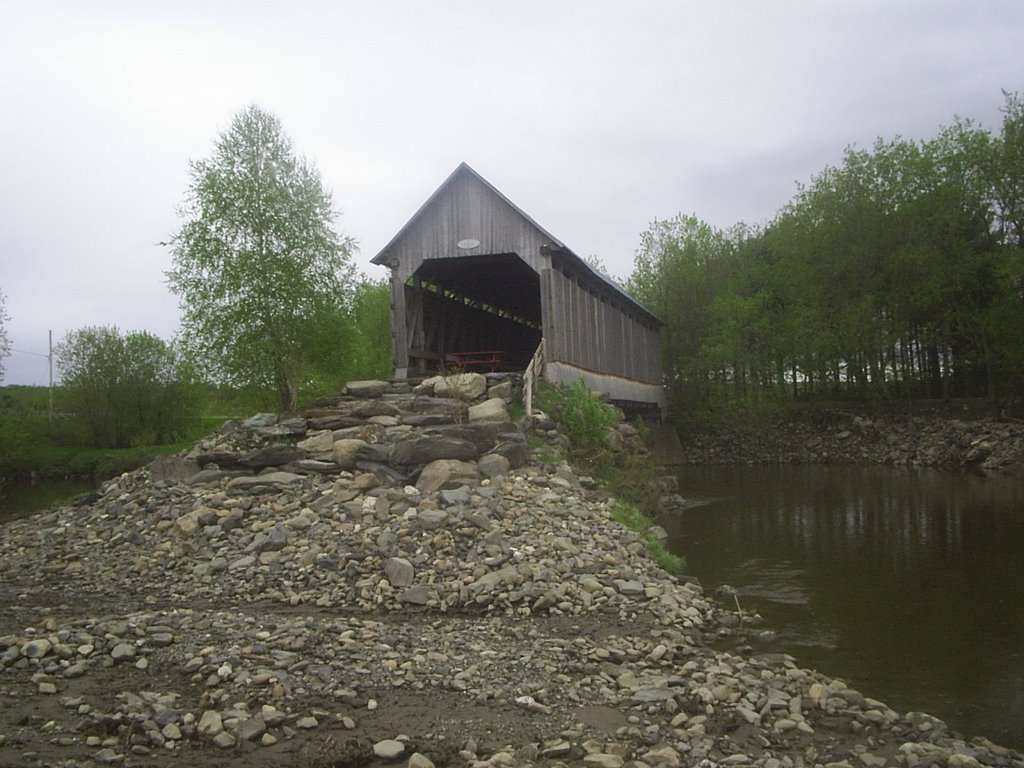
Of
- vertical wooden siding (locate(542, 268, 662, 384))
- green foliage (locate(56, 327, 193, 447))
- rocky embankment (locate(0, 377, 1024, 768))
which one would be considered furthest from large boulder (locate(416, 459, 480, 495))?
green foliage (locate(56, 327, 193, 447))

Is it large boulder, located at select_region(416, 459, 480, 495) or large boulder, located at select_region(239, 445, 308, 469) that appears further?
large boulder, located at select_region(239, 445, 308, 469)

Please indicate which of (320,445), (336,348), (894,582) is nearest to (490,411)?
(320,445)

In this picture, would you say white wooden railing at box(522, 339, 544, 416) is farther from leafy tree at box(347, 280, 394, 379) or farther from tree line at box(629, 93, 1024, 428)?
tree line at box(629, 93, 1024, 428)

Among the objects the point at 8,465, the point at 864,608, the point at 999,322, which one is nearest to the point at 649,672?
the point at 864,608

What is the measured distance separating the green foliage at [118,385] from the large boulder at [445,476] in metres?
31.0

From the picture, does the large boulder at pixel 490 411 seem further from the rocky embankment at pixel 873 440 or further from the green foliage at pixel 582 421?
the rocky embankment at pixel 873 440

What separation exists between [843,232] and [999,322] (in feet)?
24.4

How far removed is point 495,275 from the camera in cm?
2516

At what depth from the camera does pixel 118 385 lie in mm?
39438

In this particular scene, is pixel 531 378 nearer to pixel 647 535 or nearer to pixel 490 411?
pixel 490 411

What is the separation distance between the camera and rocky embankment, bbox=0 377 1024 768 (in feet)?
17.8

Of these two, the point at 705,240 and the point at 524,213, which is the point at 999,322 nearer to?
the point at 705,240

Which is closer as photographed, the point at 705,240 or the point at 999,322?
the point at 999,322

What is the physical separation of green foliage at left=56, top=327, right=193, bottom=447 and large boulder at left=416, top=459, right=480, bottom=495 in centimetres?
3101
